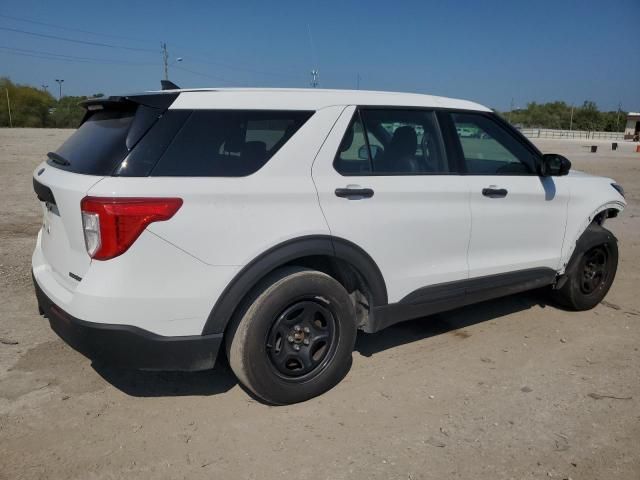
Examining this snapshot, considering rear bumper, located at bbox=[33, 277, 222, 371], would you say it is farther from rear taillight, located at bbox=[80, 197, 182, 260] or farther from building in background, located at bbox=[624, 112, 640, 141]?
building in background, located at bbox=[624, 112, 640, 141]

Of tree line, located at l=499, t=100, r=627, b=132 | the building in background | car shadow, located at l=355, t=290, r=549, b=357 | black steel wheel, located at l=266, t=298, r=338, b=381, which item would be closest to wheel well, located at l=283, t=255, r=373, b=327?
black steel wheel, located at l=266, t=298, r=338, b=381

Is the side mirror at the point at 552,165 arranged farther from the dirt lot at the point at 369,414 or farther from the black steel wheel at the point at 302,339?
the black steel wheel at the point at 302,339

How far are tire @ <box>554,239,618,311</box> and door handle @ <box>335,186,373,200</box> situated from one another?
2.48 m

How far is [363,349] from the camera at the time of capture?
4.08 m

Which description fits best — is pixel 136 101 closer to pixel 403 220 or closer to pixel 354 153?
pixel 354 153

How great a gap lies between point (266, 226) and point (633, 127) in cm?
7897

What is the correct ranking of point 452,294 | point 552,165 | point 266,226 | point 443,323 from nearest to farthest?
point 266,226 → point 452,294 → point 552,165 → point 443,323

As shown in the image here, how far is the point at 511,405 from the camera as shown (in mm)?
3289

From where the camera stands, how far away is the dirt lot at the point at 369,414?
2680mm

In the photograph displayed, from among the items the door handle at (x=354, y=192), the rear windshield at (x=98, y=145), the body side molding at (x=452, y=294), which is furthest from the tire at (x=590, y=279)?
the rear windshield at (x=98, y=145)

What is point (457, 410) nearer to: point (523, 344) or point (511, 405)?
point (511, 405)

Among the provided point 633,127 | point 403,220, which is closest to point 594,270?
point 403,220

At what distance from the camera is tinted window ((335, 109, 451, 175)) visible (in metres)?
3.29

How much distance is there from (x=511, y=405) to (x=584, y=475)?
2.19ft
